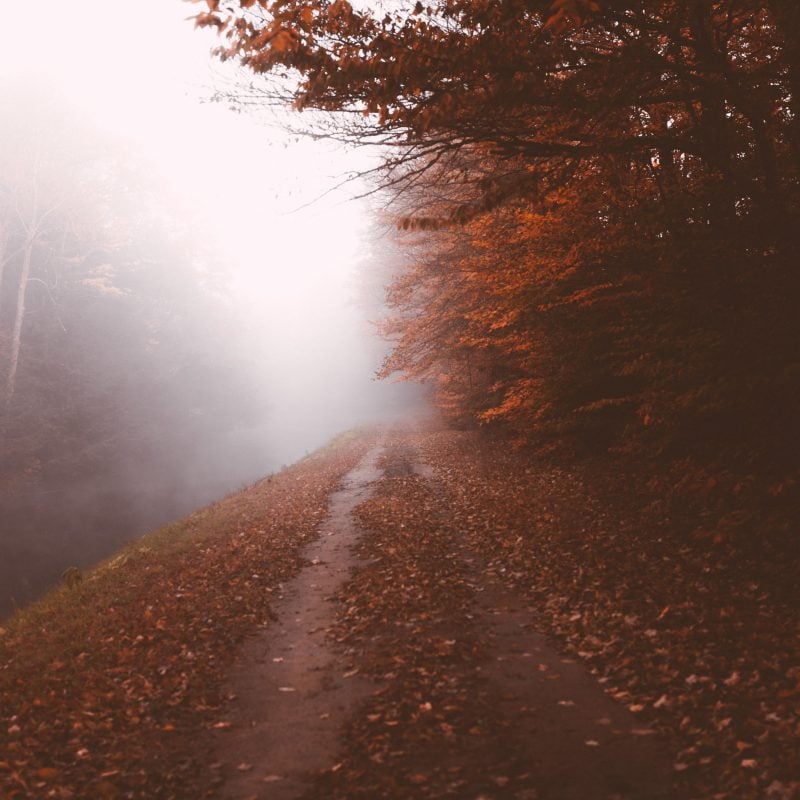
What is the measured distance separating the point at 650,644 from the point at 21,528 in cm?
1947

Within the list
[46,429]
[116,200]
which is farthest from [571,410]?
[116,200]

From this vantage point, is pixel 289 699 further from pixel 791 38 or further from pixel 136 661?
pixel 791 38

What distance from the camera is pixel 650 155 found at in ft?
27.7

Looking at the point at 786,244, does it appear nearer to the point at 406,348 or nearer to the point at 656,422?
the point at 656,422

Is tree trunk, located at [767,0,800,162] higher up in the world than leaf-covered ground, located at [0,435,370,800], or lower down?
higher up

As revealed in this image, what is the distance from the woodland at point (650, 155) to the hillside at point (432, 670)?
5.11 feet

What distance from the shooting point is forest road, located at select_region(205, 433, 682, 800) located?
4715 mm

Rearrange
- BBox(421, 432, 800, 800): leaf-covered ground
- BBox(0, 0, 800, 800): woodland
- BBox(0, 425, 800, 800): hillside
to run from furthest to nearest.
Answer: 1. BBox(0, 0, 800, 800): woodland
2. BBox(0, 425, 800, 800): hillside
3. BBox(421, 432, 800, 800): leaf-covered ground

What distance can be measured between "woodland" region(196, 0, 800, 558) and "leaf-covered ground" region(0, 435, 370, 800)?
594cm

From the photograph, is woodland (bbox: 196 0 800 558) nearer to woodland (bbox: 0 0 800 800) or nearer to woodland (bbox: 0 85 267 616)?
woodland (bbox: 0 0 800 800)

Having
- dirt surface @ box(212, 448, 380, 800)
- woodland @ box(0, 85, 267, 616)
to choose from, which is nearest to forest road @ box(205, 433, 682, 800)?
dirt surface @ box(212, 448, 380, 800)

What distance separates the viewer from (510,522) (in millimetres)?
11648

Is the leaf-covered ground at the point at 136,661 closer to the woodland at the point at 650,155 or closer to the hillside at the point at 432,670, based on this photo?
the hillside at the point at 432,670

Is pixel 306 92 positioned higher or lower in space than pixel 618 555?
higher
